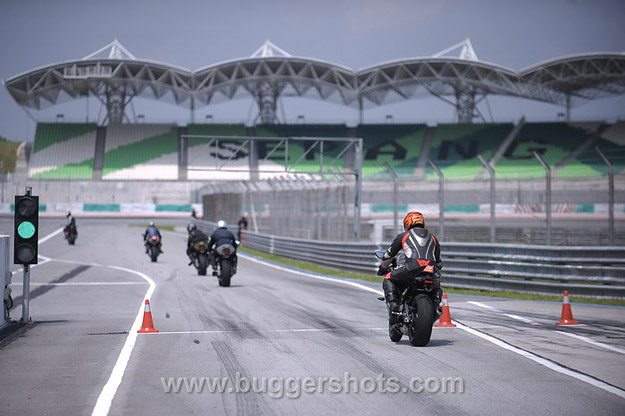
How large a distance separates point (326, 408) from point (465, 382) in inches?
61.1

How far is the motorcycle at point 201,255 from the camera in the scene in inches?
926

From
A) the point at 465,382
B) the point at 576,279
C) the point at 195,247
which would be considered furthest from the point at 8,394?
the point at 195,247

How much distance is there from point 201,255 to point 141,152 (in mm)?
47210

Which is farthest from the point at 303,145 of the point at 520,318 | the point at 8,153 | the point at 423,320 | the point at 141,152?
the point at 8,153

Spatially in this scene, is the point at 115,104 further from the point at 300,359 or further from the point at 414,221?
the point at 300,359

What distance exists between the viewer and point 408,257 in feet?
31.7

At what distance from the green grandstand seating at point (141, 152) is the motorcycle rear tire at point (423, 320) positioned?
193ft

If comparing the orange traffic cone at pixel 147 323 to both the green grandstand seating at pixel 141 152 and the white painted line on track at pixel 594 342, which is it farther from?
the green grandstand seating at pixel 141 152

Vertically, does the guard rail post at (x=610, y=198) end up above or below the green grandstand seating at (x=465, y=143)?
below

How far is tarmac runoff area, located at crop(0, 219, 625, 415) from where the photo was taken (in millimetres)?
6758

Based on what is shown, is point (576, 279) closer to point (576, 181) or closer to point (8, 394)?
point (576, 181)

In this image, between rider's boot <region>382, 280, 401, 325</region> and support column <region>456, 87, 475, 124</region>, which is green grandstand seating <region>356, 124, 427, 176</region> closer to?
support column <region>456, 87, 475, 124</region>

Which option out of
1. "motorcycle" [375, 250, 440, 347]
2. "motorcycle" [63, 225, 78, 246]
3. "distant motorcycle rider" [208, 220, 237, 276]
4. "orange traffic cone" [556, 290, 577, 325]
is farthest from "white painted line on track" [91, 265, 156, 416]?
"motorcycle" [63, 225, 78, 246]

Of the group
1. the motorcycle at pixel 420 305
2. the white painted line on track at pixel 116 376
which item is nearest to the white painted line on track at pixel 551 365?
the motorcycle at pixel 420 305
